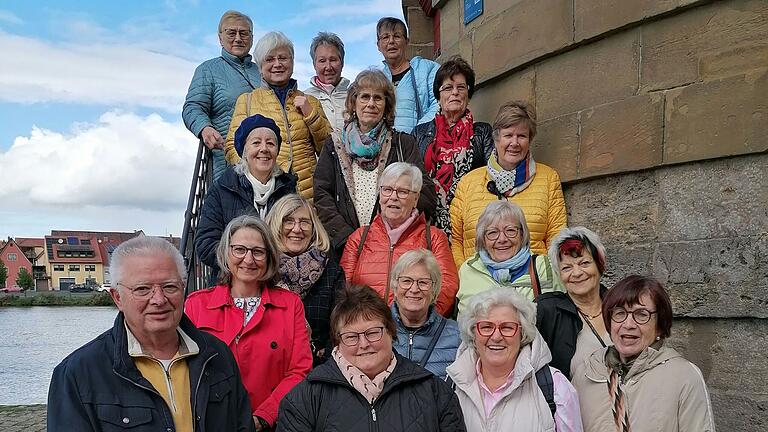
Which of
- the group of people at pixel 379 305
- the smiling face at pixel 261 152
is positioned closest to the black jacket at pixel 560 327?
the group of people at pixel 379 305

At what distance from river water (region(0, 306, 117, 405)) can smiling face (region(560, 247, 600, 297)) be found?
10.9 ft

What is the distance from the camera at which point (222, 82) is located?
565 centimetres

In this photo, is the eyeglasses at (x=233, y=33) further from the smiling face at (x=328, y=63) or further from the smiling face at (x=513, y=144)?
the smiling face at (x=513, y=144)

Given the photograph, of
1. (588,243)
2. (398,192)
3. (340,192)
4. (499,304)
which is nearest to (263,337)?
(499,304)

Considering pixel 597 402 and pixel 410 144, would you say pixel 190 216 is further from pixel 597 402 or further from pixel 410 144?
pixel 597 402

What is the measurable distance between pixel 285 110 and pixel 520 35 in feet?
6.05

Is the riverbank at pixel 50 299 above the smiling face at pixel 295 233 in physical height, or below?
below

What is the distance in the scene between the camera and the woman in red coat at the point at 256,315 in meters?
3.20

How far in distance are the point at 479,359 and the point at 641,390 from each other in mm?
657

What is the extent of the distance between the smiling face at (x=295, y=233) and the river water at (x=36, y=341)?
77.1 inches

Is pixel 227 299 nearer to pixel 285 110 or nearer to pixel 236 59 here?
pixel 285 110

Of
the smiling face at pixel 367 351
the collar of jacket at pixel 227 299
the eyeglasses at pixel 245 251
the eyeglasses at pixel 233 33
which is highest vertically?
the eyeglasses at pixel 233 33

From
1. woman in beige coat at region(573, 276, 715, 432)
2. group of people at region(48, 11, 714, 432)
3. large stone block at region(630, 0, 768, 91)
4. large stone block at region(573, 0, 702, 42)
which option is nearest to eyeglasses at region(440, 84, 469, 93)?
group of people at region(48, 11, 714, 432)

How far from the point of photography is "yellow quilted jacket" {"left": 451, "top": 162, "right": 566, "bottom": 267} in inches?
167
